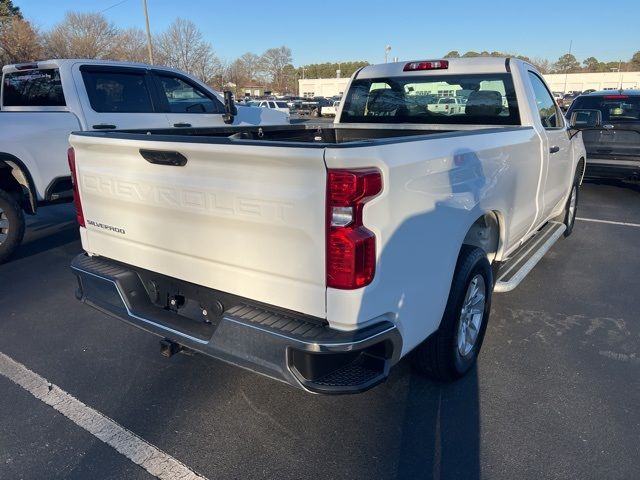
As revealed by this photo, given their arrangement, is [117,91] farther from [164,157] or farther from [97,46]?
[97,46]

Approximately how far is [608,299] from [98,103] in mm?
6128

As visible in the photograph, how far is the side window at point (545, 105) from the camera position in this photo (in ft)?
14.6

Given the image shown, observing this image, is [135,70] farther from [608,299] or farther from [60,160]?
[608,299]

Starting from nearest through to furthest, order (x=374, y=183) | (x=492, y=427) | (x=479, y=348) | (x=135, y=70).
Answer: (x=374, y=183)
(x=492, y=427)
(x=479, y=348)
(x=135, y=70)

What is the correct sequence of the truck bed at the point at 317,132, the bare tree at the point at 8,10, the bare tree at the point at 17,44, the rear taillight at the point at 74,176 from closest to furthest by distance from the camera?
the rear taillight at the point at 74,176 → the truck bed at the point at 317,132 → the bare tree at the point at 17,44 → the bare tree at the point at 8,10

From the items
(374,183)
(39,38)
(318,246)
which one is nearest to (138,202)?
(318,246)

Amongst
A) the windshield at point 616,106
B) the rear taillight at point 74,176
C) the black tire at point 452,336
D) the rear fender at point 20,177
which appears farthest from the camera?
the windshield at point 616,106

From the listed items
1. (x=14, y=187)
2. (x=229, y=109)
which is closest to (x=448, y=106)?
(x=229, y=109)

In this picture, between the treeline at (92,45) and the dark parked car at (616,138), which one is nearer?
the dark parked car at (616,138)

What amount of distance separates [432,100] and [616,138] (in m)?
5.54

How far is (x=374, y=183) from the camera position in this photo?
2080 mm

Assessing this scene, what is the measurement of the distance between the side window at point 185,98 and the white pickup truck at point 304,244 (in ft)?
14.5

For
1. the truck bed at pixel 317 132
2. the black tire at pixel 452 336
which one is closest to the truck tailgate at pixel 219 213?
the truck bed at pixel 317 132

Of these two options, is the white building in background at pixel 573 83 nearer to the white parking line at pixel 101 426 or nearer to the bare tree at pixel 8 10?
the bare tree at pixel 8 10
